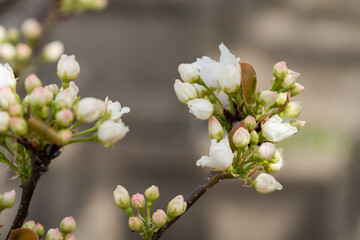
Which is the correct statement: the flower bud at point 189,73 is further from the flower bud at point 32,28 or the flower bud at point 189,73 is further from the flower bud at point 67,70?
the flower bud at point 32,28

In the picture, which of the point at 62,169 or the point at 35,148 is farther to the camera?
the point at 62,169

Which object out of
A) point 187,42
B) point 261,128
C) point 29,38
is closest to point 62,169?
point 187,42

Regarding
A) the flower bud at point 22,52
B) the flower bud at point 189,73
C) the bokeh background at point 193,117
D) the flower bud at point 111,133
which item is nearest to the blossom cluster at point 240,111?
the flower bud at point 189,73

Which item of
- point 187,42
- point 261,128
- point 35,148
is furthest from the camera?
point 187,42

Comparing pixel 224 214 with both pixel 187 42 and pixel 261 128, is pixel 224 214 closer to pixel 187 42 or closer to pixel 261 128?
pixel 187 42

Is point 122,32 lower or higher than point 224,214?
higher

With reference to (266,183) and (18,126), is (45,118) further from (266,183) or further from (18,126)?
(266,183)

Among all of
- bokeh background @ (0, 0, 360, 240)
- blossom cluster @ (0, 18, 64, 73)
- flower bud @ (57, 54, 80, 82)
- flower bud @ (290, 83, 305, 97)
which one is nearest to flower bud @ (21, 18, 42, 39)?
blossom cluster @ (0, 18, 64, 73)
